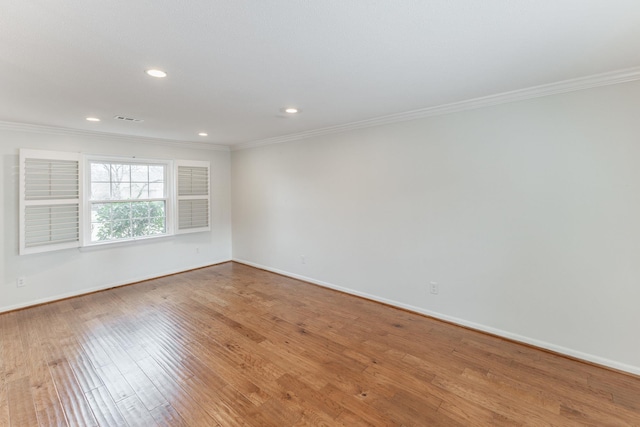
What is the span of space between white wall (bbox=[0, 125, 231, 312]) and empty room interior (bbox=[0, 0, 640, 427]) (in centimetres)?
3

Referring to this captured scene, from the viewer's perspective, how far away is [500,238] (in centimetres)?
290

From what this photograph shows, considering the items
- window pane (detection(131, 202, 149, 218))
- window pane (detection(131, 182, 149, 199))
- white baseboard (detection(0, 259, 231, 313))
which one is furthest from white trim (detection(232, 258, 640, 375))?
window pane (detection(131, 182, 149, 199))

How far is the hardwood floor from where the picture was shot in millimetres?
1925

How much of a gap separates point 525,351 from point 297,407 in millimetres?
2197

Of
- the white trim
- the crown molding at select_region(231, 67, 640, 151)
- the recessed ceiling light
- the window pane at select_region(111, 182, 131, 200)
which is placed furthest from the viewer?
the window pane at select_region(111, 182, 131, 200)

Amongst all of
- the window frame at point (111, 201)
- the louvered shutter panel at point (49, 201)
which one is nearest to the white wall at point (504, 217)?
the window frame at point (111, 201)

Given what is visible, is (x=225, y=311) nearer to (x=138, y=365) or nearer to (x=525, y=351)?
(x=138, y=365)

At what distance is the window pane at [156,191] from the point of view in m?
5.00

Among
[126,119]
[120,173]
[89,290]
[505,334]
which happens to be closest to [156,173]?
[120,173]

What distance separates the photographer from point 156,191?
5066mm

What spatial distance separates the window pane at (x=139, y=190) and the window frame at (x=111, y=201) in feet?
0.98

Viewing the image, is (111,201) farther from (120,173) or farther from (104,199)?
(120,173)

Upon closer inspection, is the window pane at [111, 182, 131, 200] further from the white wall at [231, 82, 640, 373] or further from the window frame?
the white wall at [231, 82, 640, 373]

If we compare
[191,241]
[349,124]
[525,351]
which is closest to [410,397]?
[525,351]
